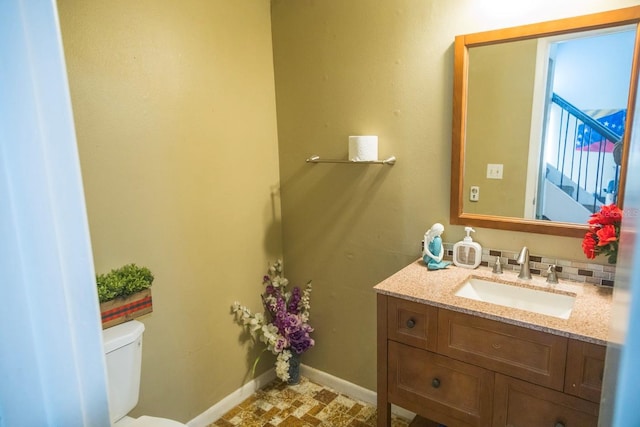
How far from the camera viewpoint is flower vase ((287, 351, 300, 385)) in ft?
8.13

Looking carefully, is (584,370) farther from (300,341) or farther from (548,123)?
(300,341)

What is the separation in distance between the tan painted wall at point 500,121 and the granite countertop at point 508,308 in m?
0.30

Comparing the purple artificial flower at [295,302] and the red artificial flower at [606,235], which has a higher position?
the red artificial flower at [606,235]

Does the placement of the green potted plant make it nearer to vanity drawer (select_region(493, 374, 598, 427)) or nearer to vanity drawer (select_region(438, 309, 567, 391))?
vanity drawer (select_region(438, 309, 567, 391))

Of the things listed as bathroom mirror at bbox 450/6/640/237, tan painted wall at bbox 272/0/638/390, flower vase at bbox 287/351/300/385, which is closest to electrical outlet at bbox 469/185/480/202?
bathroom mirror at bbox 450/6/640/237

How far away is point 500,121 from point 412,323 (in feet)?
3.13

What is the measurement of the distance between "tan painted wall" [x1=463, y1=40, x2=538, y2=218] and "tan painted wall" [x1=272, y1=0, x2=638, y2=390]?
0.10 m

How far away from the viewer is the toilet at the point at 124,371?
156 centimetres

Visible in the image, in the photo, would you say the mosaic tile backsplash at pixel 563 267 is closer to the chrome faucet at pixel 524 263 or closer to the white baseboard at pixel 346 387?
the chrome faucet at pixel 524 263

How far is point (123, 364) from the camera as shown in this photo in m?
1.60

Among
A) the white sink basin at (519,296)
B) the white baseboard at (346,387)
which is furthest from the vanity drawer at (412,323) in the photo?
the white baseboard at (346,387)

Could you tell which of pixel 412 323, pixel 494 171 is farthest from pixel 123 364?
pixel 494 171

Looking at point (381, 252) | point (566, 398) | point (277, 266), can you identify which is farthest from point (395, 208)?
point (566, 398)

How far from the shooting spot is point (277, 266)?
8.45 feet
